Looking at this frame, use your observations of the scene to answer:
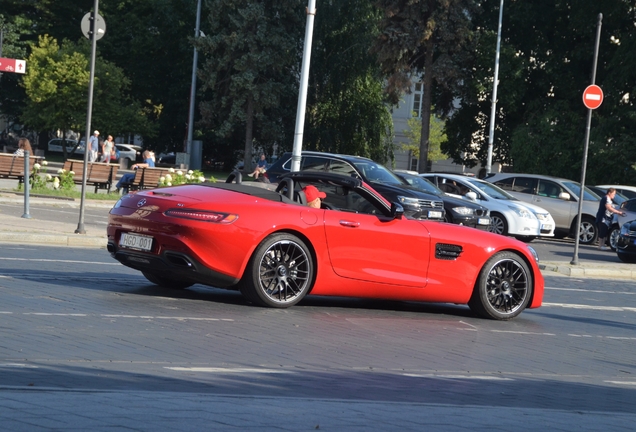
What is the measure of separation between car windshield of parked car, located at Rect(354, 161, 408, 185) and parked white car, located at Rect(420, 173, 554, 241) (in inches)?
130

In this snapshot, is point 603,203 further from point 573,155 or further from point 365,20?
point 365,20

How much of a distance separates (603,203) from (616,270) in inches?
310

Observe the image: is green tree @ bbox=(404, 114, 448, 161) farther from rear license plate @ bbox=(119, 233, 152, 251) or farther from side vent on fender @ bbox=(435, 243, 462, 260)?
rear license plate @ bbox=(119, 233, 152, 251)

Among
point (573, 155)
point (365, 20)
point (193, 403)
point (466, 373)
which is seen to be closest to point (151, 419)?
point (193, 403)

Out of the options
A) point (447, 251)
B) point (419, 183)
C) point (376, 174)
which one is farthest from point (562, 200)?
point (447, 251)

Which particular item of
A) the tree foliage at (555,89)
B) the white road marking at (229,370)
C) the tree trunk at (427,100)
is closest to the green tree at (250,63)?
the tree trunk at (427,100)

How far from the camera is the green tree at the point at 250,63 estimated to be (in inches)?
2292

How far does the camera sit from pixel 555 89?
52844 millimetres

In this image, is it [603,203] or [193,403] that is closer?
[193,403]

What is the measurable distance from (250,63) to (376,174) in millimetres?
35129

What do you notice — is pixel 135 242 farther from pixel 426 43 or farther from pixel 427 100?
pixel 426 43

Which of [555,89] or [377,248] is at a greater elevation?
[555,89]

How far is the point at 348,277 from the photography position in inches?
421

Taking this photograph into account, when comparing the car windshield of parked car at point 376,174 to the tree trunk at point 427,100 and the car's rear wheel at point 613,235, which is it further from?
the tree trunk at point 427,100
